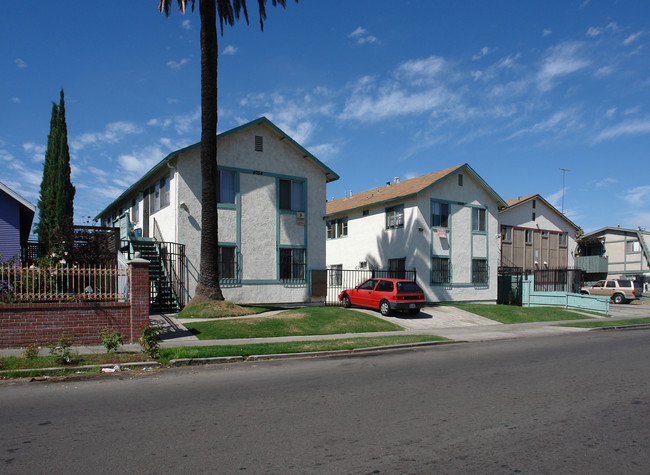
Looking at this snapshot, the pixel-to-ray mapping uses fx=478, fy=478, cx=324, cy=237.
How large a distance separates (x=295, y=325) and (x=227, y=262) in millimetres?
6606

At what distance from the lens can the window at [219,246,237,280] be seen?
2116 cm

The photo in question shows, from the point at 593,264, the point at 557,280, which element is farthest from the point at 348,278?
the point at 593,264

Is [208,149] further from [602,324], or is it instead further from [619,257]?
[619,257]

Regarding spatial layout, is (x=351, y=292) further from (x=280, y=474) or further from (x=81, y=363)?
(x=280, y=474)

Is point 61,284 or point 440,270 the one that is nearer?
point 61,284

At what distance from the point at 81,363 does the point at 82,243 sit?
10471 millimetres

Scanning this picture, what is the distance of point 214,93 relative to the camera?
58.5 ft

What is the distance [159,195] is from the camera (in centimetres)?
2303

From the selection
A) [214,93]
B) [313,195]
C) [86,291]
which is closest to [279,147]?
[313,195]

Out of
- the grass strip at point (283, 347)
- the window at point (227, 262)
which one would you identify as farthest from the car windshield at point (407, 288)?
the window at point (227, 262)

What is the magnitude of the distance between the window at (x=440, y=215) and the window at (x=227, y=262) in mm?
12150

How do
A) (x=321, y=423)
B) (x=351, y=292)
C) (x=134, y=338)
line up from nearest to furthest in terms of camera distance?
(x=321, y=423) → (x=134, y=338) → (x=351, y=292)

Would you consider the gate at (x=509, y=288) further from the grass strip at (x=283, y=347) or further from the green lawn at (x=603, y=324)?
the grass strip at (x=283, y=347)

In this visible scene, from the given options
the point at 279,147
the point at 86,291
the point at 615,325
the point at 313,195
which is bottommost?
the point at 615,325
